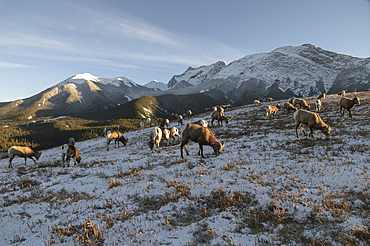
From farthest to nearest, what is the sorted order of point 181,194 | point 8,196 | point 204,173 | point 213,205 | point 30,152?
1. point 30,152
2. point 204,173
3. point 8,196
4. point 181,194
5. point 213,205

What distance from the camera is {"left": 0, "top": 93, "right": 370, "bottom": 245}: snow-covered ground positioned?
5.02m

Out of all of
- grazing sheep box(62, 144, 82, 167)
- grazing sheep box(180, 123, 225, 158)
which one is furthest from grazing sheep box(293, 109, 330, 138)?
grazing sheep box(62, 144, 82, 167)

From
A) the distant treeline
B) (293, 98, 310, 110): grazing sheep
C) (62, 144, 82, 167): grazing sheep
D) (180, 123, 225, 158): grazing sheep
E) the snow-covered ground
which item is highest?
(293, 98, 310, 110): grazing sheep

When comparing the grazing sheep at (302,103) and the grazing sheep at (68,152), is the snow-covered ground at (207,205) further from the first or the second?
the grazing sheep at (302,103)

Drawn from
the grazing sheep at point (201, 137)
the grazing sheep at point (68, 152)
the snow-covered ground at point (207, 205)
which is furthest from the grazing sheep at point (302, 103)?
the grazing sheep at point (68, 152)

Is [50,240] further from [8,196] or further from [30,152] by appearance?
[30,152]

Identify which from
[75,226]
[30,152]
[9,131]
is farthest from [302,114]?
[9,131]

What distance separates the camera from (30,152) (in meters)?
21.5

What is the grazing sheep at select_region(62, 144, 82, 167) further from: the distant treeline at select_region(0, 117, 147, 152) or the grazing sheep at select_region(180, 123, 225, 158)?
the distant treeline at select_region(0, 117, 147, 152)

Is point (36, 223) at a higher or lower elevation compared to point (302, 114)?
lower

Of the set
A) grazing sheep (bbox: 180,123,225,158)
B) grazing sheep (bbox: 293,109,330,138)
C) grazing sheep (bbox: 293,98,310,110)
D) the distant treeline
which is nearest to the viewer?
grazing sheep (bbox: 180,123,225,158)

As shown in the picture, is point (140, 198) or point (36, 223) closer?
point (36, 223)

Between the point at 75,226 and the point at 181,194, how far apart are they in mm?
4015

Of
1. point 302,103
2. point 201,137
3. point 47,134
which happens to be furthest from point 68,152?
point 47,134
